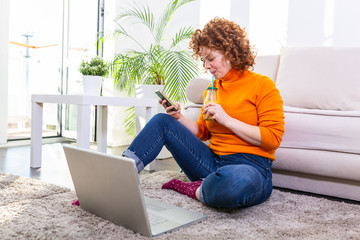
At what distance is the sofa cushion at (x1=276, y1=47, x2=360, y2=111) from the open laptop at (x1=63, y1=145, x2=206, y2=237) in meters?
1.24

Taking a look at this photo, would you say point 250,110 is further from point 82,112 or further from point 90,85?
point 90,85

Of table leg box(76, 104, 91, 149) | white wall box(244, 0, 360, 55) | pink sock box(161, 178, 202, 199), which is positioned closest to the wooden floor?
table leg box(76, 104, 91, 149)

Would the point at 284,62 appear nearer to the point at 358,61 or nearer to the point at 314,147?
the point at 358,61

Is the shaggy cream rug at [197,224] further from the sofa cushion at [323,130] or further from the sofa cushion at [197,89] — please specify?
the sofa cushion at [197,89]

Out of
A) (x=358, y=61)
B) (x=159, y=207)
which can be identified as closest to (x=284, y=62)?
(x=358, y=61)

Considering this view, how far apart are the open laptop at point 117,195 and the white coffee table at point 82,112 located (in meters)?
0.57

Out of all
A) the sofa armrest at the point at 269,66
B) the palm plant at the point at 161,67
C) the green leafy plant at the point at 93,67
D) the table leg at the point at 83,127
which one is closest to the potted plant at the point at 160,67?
the palm plant at the point at 161,67

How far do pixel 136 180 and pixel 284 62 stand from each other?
69.0 inches

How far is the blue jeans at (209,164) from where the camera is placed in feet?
3.85

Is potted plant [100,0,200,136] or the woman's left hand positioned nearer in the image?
the woman's left hand

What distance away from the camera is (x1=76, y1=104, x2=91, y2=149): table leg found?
172cm

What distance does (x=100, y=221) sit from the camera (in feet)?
3.71

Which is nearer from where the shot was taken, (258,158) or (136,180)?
(136,180)

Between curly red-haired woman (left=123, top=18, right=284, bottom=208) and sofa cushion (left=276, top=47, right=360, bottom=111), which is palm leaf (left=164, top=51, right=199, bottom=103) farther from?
curly red-haired woman (left=123, top=18, right=284, bottom=208)
